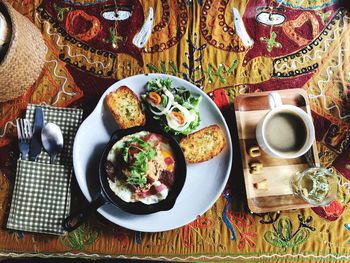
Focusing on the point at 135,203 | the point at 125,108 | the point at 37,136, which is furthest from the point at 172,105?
the point at 37,136

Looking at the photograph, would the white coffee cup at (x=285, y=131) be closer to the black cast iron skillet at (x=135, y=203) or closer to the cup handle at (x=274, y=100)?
the cup handle at (x=274, y=100)

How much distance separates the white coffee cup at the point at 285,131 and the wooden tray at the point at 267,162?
0.14 ft

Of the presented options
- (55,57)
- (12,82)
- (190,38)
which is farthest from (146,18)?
(12,82)

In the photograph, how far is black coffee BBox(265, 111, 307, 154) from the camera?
4.01 feet

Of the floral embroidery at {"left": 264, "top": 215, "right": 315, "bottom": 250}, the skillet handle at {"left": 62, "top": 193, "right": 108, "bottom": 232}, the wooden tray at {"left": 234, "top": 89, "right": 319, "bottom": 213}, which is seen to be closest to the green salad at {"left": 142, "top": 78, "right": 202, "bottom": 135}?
the wooden tray at {"left": 234, "top": 89, "right": 319, "bottom": 213}

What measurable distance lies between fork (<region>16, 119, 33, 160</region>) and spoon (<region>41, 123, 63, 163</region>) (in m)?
0.05

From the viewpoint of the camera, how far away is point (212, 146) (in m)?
1.22

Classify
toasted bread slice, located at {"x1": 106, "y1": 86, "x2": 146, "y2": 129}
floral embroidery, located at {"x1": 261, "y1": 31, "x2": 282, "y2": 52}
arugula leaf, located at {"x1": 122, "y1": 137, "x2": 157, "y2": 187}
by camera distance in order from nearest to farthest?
1. arugula leaf, located at {"x1": 122, "y1": 137, "x2": 157, "y2": 187}
2. toasted bread slice, located at {"x1": 106, "y1": 86, "x2": 146, "y2": 129}
3. floral embroidery, located at {"x1": 261, "y1": 31, "x2": 282, "y2": 52}

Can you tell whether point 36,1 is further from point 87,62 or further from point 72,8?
point 87,62

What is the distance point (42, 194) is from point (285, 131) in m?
0.79

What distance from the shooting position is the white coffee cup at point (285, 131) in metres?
1.20

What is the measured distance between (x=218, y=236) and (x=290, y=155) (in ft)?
1.12

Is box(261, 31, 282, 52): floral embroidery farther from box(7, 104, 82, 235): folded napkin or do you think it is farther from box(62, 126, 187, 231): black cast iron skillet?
box(7, 104, 82, 235): folded napkin

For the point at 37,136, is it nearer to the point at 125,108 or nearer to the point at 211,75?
the point at 125,108
